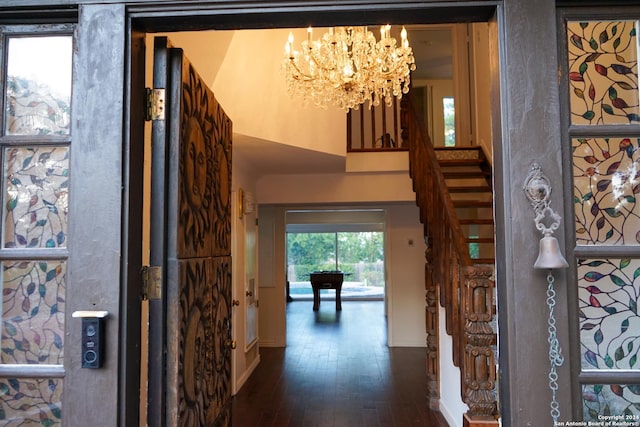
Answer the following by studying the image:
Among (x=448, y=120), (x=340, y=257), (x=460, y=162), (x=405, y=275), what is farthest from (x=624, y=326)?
(x=340, y=257)

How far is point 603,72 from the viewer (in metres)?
1.34

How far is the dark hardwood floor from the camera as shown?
4078mm

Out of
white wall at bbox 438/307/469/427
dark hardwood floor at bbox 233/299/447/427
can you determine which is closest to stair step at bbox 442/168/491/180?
white wall at bbox 438/307/469/427

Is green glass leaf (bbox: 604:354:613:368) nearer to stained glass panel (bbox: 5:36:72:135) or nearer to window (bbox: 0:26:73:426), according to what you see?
window (bbox: 0:26:73:426)

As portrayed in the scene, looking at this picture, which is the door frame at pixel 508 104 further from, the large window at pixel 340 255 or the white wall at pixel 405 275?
the large window at pixel 340 255

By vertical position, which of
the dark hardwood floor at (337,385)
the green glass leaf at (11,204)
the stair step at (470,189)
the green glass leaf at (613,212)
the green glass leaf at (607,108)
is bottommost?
the dark hardwood floor at (337,385)

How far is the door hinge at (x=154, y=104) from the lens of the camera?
1.49m

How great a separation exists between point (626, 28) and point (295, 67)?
2.69 metres

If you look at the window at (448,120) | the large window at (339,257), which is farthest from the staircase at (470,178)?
the large window at (339,257)

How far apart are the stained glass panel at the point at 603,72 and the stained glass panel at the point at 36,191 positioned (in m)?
1.62

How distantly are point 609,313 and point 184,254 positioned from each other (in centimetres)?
138

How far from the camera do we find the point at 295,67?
367 centimetres

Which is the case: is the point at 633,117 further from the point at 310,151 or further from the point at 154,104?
the point at 310,151

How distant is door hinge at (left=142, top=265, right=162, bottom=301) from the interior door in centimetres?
1
